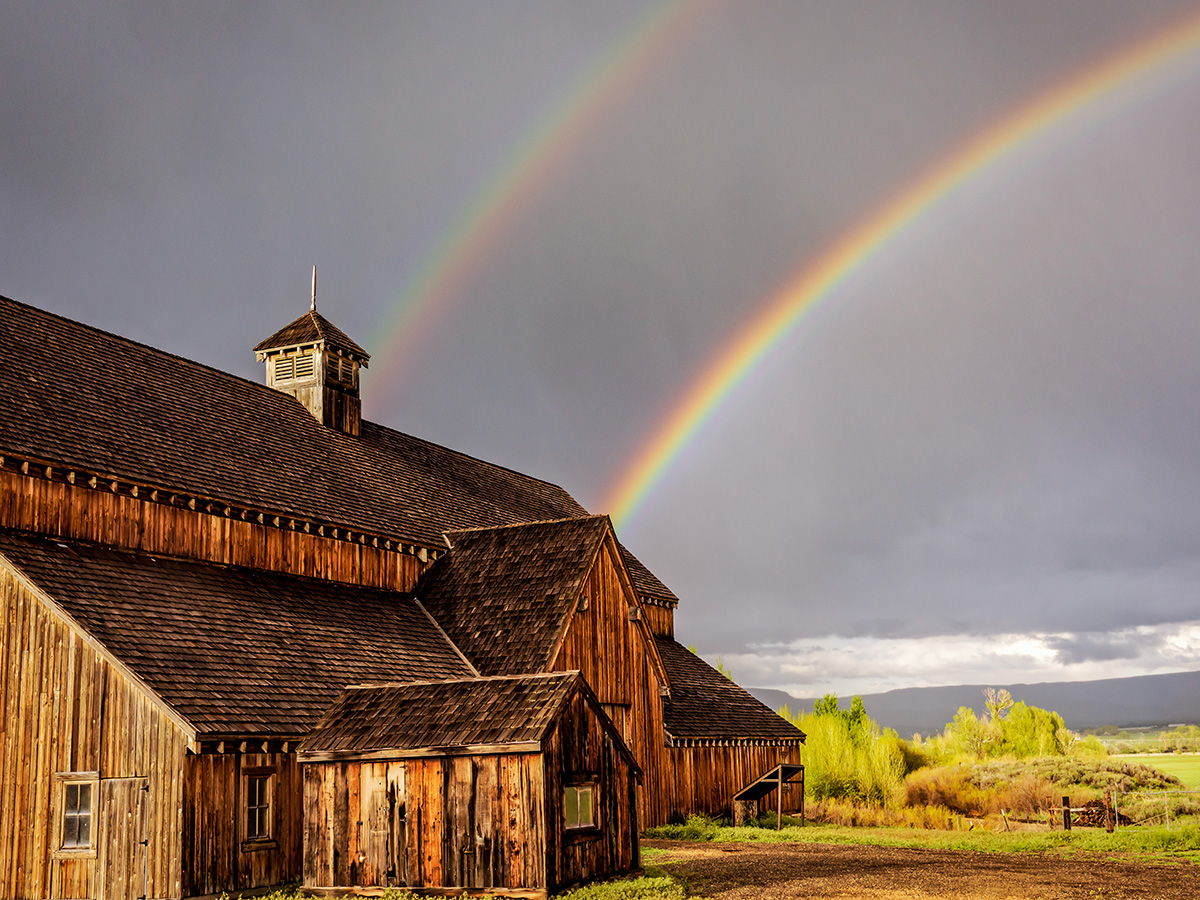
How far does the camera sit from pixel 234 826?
769 inches

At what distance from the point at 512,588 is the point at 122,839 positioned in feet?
40.6

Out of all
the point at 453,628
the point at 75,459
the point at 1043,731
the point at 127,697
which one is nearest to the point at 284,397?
the point at 453,628

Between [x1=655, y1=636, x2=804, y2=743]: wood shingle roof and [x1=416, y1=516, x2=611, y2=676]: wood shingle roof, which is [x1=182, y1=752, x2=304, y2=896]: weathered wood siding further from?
[x1=655, y1=636, x2=804, y2=743]: wood shingle roof

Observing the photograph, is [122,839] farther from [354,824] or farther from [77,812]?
[354,824]

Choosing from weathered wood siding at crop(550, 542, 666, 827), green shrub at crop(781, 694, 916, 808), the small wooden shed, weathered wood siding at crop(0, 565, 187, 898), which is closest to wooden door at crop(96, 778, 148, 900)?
weathered wood siding at crop(0, 565, 187, 898)

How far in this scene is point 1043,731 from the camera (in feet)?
226

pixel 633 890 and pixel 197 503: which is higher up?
pixel 197 503

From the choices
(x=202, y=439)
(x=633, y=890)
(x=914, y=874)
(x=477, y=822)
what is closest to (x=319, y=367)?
(x=202, y=439)

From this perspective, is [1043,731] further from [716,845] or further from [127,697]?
[127,697]

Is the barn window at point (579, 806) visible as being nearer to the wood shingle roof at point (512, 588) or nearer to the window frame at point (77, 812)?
the wood shingle roof at point (512, 588)

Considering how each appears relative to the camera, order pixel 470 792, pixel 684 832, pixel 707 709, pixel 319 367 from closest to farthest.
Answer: pixel 470 792
pixel 684 832
pixel 319 367
pixel 707 709

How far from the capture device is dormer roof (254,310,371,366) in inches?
1420

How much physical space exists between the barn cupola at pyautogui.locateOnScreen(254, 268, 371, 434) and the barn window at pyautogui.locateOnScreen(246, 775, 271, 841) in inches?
634

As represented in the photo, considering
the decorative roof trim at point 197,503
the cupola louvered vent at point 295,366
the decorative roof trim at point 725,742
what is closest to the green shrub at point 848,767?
the decorative roof trim at point 725,742
